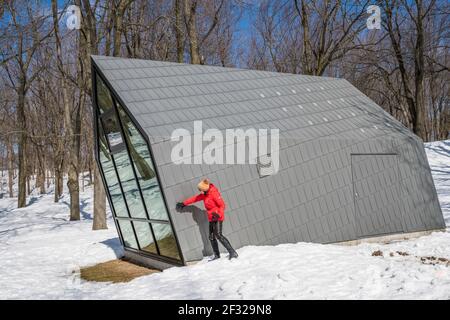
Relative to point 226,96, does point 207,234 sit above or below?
below

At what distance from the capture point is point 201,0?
22.0 metres

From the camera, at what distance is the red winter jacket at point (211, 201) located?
778 cm

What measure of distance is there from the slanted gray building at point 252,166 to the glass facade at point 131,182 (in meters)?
0.03

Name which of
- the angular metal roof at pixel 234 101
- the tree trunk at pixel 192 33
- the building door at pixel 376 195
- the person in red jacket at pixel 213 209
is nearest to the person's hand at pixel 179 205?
the person in red jacket at pixel 213 209

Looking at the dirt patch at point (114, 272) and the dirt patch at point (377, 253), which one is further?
the dirt patch at point (114, 272)

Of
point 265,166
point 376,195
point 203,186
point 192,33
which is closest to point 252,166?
point 265,166

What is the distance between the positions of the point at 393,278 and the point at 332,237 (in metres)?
3.51

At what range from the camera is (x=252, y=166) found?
9039mm

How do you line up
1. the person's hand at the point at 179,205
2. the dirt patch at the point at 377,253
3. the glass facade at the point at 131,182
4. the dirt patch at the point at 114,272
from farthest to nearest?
the dirt patch at the point at 114,272 < the dirt patch at the point at 377,253 < the glass facade at the point at 131,182 < the person's hand at the point at 179,205

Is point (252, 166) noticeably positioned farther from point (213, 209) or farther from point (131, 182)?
point (131, 182)

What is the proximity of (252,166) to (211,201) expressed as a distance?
5.38 feet

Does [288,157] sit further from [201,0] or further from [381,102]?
[381,102]

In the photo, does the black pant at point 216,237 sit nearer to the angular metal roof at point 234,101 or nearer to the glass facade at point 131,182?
the glass facade at point 131,182
